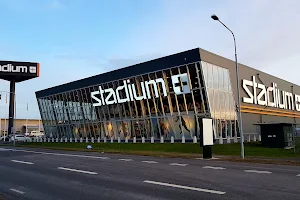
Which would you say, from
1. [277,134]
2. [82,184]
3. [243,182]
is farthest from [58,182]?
[277,134]

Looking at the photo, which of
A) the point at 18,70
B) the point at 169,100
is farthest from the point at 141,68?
the point at 18,70

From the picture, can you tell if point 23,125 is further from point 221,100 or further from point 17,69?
point 221,100

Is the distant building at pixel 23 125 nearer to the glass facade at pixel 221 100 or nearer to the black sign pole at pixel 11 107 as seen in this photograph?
the black sign pole at pixel 11 107

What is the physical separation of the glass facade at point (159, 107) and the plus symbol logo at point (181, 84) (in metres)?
0.33

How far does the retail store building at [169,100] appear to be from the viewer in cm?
3522

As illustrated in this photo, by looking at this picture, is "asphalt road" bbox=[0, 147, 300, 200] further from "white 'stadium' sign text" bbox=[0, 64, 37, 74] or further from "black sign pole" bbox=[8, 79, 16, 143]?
"white 'stadium' sign text" bbox=[0, 64, 37, 74]

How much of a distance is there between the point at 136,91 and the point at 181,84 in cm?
767

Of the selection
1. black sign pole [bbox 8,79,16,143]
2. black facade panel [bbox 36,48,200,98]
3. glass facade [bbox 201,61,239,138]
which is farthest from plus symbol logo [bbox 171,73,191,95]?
black sign pole [bbox 8,79,16,143]

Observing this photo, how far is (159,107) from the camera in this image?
38875 mm

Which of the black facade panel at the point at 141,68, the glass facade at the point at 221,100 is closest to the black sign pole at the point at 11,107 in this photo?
the black facade panel at the point at 141,68

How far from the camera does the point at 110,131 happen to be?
46.0 meters

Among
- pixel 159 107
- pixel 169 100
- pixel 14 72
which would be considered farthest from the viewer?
pixel 14 72

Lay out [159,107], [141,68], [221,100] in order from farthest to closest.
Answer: [141,68] → [159,107] → [221,100]

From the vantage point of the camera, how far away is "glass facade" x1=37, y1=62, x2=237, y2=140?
35.0 m
